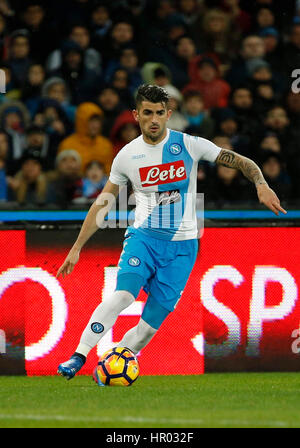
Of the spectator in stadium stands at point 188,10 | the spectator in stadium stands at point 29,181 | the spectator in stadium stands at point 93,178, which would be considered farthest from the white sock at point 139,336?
the spectator in stadium stands at point 188,10

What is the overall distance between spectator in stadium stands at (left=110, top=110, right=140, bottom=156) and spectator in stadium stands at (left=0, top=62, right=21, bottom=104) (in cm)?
139

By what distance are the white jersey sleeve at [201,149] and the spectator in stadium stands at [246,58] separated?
4.93 metres

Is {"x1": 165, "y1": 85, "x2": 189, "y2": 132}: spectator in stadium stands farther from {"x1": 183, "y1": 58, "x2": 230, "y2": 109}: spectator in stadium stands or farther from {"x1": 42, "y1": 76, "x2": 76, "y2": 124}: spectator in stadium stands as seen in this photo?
{"x1": 42, "y1": 76, "x2": 76, "y2": 124}: spectator in stadium stands

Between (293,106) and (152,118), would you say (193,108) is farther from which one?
(152,118)

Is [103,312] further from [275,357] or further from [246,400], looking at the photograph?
[275,357]

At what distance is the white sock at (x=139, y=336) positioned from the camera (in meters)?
7.62

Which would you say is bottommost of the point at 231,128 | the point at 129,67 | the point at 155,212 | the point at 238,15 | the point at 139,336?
the point at 139,336

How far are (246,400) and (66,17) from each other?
706 cm

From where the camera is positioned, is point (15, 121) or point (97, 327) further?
point (15, 121)

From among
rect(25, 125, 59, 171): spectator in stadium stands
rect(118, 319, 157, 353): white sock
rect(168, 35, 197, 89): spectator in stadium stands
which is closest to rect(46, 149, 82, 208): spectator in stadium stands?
rect(25, 125, 59, 171): spectator in stadium stands

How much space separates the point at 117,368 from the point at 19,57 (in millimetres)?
5332

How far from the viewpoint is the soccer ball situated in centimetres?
743

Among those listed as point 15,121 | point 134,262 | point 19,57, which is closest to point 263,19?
point 19,57

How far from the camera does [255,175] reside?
7.21 m
